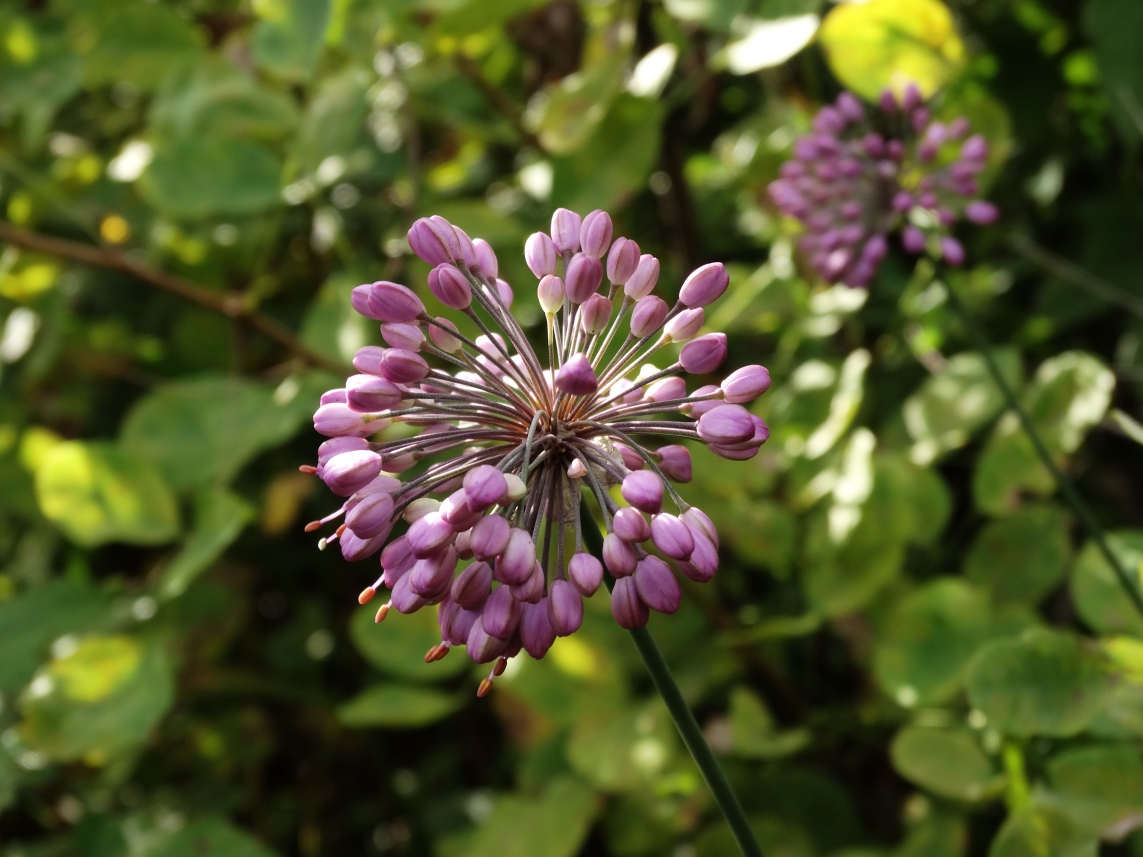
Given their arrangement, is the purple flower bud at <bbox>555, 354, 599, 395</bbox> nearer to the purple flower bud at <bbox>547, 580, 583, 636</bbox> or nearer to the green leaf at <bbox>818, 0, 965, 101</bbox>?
the purple flower bud at <bbox>547, 580, 583, 636</bbox>

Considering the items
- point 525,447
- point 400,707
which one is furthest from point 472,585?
point 400,707

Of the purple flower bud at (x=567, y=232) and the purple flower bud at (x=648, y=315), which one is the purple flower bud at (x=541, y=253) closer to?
the purple flower bud at (x=567, y=232)

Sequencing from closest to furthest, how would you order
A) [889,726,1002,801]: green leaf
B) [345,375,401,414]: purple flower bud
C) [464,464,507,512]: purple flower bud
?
1. [464,464,507,512]: purple flower bud
2. [345,375,401,414]: purple flower bud
3. [889,726,1002,801]: green leaf

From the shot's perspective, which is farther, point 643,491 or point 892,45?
point 892,45

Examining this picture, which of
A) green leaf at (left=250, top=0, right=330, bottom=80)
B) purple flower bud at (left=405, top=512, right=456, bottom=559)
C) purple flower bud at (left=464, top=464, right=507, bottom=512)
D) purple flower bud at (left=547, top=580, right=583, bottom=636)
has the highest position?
green leaf at (left=250, top=0, right=330, bottom=80)

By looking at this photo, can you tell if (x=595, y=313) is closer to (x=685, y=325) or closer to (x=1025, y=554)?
(x=685, y=325)

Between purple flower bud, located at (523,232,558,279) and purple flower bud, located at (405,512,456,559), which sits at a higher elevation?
purple flower bud, located at (523,232,558,279)

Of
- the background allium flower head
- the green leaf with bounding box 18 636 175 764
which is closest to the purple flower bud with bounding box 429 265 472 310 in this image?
the background allium flower head

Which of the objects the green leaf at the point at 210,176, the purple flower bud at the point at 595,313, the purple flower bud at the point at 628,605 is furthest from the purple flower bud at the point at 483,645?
the green leaf at the point at 210,176
